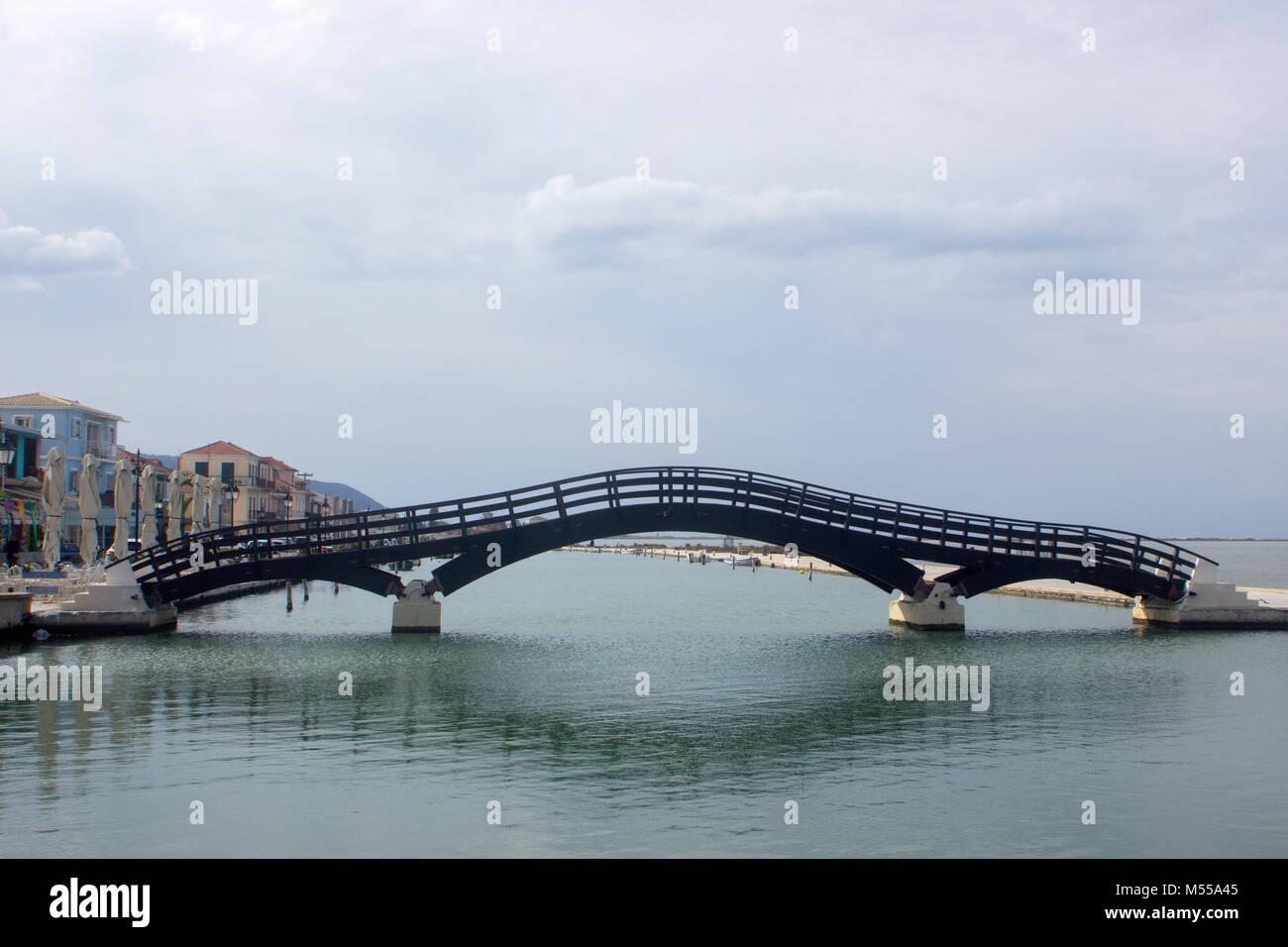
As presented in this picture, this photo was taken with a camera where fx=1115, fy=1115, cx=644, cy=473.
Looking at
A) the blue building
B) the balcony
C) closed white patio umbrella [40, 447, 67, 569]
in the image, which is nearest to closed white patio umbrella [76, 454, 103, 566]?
closed white patio umbrella [40, 447, 67, 569]

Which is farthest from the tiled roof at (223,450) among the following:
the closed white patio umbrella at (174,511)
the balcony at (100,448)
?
the closed white patio umbrella at (174,511)

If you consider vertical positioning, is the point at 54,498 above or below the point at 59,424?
below

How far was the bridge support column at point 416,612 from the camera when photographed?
4250cm

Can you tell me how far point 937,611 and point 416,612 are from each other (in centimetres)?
2058

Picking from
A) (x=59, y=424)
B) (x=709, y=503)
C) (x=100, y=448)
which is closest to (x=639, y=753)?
(x=709, y=503)

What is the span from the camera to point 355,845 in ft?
45.8

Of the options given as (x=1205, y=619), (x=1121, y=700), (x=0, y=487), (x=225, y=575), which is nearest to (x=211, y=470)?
(x=0, y=487)

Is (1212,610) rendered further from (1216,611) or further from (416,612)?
(416,612)

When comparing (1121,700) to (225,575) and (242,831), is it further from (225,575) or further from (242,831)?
(225,575)

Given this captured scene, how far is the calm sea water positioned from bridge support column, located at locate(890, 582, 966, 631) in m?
4.89

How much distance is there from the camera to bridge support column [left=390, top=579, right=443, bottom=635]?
139 ft

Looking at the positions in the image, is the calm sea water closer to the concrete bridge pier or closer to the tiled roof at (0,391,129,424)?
the concrete bridge pier

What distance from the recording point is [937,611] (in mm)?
44688

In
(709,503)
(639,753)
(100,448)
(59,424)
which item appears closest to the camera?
(639,753)
